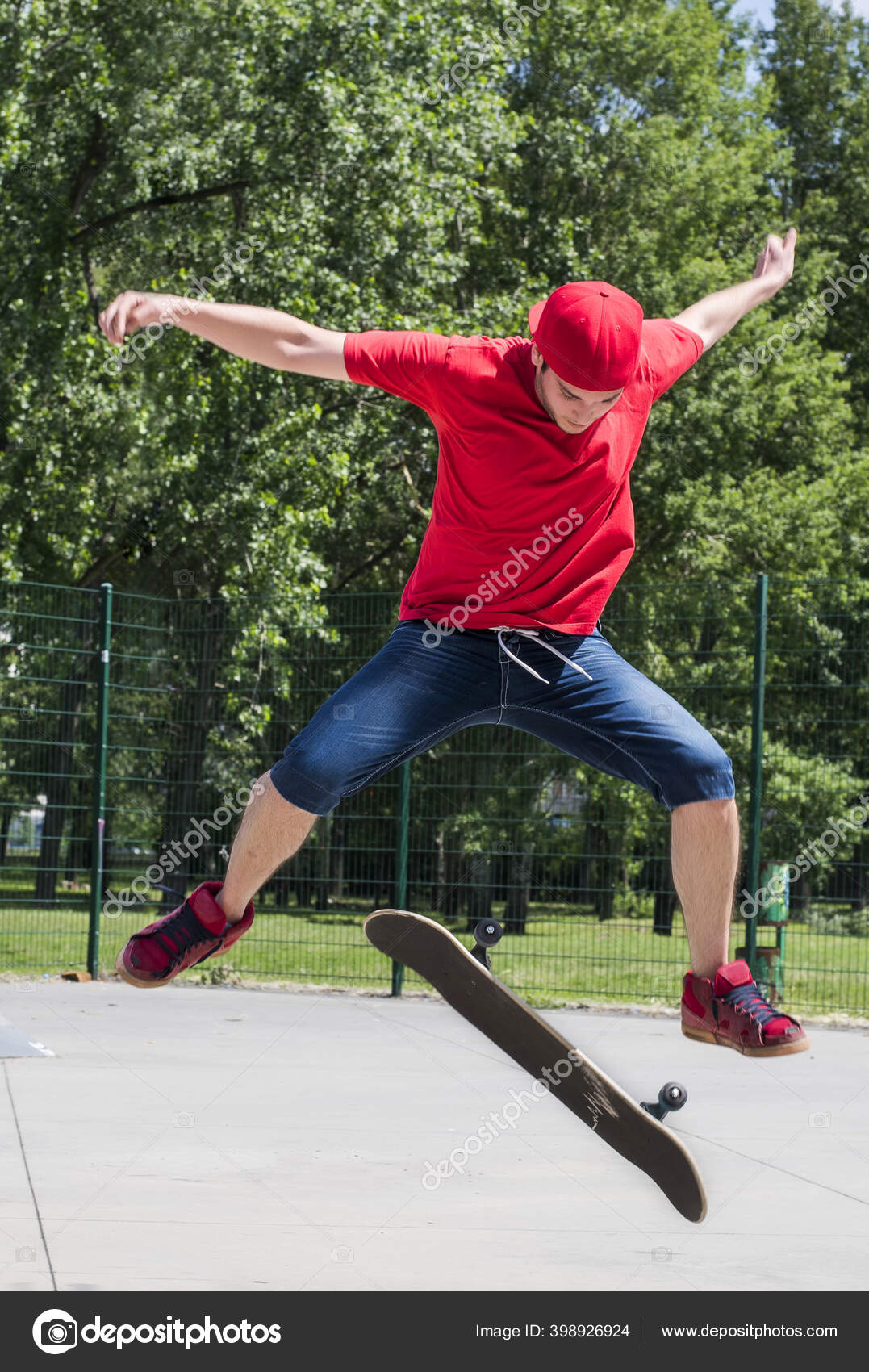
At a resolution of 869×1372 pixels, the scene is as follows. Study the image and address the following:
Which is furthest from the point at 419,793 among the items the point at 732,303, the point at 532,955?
the point at 732,303

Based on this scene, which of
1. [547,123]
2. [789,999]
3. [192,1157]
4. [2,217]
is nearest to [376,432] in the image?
[2,217]

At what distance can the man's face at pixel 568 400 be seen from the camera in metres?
3.55

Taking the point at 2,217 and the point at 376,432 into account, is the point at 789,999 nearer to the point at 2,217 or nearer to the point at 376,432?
the point at 376,432

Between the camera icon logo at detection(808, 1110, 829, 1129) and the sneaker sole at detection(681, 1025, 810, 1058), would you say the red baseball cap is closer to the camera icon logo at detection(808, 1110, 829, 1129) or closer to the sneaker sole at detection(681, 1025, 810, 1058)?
the sneaker sole at detection(681, 1025, 810, 1058)

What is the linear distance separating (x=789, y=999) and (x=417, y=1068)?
14.6 ft

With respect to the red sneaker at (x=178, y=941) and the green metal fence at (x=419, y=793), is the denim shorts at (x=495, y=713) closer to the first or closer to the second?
the red sneaker at (x=178, y=941)

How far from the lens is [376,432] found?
20938 mm

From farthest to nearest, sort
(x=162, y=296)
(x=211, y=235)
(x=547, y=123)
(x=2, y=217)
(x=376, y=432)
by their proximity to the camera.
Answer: (x=547, y=123), (x=376, y=432), (x=211, y=235), (x=2, y=217), (x=162, y=296)

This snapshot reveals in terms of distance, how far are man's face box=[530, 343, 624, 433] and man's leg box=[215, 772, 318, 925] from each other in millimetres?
1223

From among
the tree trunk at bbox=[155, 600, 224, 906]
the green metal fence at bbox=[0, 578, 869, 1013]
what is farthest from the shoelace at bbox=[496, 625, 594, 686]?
the tree trunk at bbox=[155, 600, 224, 906]

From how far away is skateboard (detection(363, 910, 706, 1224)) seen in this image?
3879 millimetres

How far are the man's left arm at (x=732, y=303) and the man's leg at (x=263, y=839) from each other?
6.16ft

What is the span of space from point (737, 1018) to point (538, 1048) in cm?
55
